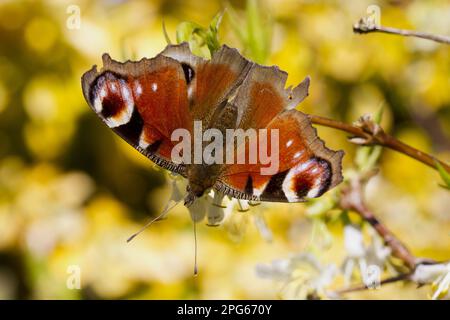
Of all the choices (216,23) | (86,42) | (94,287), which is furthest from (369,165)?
(86,42)

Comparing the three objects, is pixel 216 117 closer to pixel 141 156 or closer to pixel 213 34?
pixel 213 34

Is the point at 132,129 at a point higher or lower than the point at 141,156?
lower

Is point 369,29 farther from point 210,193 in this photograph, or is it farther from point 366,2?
point 366,2

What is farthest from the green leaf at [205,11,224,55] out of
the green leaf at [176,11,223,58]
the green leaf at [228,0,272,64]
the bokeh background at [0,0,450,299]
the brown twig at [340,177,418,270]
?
the bokeh background at [0,0,450,299]

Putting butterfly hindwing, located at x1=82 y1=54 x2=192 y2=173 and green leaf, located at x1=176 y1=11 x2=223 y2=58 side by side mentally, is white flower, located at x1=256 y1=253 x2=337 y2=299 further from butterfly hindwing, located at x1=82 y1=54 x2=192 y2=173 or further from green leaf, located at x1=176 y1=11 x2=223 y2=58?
green leaf, located at x1=176 y1=11 x2=223 y2=58

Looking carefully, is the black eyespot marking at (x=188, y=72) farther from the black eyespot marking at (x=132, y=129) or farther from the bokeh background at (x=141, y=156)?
the bokeh background at (x=141, y=156)

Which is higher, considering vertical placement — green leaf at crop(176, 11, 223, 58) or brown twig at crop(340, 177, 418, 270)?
green leaf at crop(176, 11, 223, 58)

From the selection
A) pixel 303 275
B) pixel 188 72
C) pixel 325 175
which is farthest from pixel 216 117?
pixel 303 275
